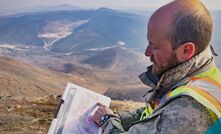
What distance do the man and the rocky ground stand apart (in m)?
9.20

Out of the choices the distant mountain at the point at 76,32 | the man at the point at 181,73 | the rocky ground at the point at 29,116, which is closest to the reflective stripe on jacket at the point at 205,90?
the man at the point at 181,73

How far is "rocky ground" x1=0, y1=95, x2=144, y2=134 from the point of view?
12.0 metres

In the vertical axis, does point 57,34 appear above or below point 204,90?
below

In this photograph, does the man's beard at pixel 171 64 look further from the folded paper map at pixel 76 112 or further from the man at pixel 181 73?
the folded paper map at pixel 76 112

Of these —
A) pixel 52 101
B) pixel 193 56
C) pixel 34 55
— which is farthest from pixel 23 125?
pixel 34 55

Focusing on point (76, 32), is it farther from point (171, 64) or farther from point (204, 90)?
point (204, 90)

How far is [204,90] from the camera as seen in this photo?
2.25 m

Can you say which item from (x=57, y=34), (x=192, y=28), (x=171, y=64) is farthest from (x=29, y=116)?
(x=57, y=34)

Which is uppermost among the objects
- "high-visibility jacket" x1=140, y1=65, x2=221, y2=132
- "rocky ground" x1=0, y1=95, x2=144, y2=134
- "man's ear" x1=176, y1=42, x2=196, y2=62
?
"man's ear" x1=176, y1=42, x2=196, y2=62

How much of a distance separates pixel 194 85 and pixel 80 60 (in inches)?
4256

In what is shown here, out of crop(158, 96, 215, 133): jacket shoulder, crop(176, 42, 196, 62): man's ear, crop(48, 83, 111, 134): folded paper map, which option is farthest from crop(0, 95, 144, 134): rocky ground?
crop(158, 96, 215, 133): jacket shoulder

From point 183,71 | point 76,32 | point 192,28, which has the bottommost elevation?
point 76,32

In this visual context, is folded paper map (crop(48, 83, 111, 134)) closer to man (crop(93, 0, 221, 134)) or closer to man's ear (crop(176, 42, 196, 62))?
man (crop(93, 0, 221, 134))

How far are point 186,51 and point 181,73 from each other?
0.12 metres
